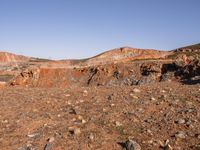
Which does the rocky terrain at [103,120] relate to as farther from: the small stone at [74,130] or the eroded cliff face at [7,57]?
the eroded cliff face at [7,57]

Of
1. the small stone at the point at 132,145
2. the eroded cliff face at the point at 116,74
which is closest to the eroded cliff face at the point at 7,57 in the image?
the eroded cliff face at the point at 116,74

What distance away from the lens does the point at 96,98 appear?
12.3 m

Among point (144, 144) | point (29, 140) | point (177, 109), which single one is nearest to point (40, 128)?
point (29, 140)

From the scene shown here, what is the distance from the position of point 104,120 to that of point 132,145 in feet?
6.23

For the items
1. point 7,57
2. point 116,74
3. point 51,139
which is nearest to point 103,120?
point 51,139

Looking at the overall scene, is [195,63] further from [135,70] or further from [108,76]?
[108,76]

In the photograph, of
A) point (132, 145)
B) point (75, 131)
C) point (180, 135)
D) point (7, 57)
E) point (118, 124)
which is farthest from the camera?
point (7, 57)

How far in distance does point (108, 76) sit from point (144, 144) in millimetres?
22053

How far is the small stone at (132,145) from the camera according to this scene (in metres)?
7.75

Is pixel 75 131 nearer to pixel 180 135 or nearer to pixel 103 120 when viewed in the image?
pixel 103 120

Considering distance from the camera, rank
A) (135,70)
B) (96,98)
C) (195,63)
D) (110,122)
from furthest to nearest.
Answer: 1. (135,70)
2. (195,63)
3. (96,98)
4. (110,122)

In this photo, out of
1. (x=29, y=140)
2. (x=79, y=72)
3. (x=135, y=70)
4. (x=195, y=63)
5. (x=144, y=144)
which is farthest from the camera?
(x=79, y=72)

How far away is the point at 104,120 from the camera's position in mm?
9578

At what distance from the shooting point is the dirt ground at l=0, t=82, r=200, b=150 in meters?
8.23
